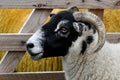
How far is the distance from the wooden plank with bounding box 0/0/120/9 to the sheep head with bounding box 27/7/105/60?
83cm

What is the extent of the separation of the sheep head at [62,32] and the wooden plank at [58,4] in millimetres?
833

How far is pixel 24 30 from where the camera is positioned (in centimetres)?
642

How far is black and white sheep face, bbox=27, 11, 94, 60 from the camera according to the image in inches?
211

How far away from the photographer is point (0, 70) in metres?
Result: 6.56

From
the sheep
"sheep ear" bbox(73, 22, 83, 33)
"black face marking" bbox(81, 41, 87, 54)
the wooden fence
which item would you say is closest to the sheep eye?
the sheep

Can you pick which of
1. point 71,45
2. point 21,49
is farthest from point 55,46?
point 21,49

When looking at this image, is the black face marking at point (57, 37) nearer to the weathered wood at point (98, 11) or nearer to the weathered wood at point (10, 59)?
the weathered wood at point (98, 11)

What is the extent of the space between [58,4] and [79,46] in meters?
1.05

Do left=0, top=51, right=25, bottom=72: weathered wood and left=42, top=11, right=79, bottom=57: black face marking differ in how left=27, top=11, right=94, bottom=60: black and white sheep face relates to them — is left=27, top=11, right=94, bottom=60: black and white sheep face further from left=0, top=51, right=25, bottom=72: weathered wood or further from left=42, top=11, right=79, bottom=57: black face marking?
left=0, top=51, right=25, bottom=72: weathered wood

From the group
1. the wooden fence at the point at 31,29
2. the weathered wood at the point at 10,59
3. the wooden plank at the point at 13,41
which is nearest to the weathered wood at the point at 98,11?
the wooden fence at the point at 31,29

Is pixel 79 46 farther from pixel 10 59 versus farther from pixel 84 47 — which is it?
pixel 10 59

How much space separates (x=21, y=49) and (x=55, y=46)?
1099 millimetres

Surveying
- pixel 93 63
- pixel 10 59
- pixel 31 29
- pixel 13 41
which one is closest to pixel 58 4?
pixel 31 29

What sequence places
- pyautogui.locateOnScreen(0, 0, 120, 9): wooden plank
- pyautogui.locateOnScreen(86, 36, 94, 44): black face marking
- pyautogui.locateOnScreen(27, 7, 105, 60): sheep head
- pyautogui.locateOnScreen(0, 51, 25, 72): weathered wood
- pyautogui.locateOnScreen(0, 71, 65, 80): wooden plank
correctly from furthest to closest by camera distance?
pyautogui.locateOnScreen(0, 71, 65, 80): wooden plank < pyautogui.locateOnScreen(0, 51, 25, 72): weathered wood < pyautogui.locateOnScreen(0, 0, 120, 9): wooden plank < pyautogui.locateOnScreen(86, 36, 94, 44): black face marking < pyautogui.locateOnScreen(27, 7, 105, 60): sheep head
